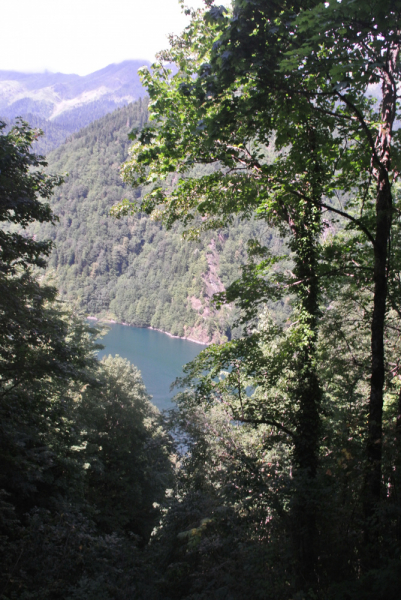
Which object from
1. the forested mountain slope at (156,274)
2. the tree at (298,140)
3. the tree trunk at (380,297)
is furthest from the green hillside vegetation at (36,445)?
the forested mountain slope at (156,274)

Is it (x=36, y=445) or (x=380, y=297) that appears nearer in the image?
(x=380, y=297)

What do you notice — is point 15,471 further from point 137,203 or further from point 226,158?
point 226,158

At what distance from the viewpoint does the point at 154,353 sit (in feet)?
282

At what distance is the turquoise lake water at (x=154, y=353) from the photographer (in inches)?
2277

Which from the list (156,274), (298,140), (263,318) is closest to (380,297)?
(298,140)

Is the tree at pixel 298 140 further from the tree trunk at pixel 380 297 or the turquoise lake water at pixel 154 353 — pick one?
the turquoise lake water at pixel 154 353

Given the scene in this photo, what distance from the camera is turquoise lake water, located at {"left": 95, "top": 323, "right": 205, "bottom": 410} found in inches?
2277

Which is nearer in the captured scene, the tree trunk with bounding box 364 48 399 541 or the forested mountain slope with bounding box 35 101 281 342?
the tree trunk with bounding box 364 48 399 541

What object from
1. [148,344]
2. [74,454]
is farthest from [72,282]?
[74,454]

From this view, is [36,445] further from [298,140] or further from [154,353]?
[154,353]

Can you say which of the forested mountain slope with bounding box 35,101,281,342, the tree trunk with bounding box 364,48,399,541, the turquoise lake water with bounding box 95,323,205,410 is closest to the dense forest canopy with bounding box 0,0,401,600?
the tree trunk with bounding box 364,48,399,541

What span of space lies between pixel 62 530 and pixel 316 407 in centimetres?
438

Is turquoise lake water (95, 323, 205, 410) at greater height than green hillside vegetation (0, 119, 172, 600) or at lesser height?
greater

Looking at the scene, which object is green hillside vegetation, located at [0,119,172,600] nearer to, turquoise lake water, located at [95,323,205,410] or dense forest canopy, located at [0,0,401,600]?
dense forest canopy, located at [0,0,401,600]
